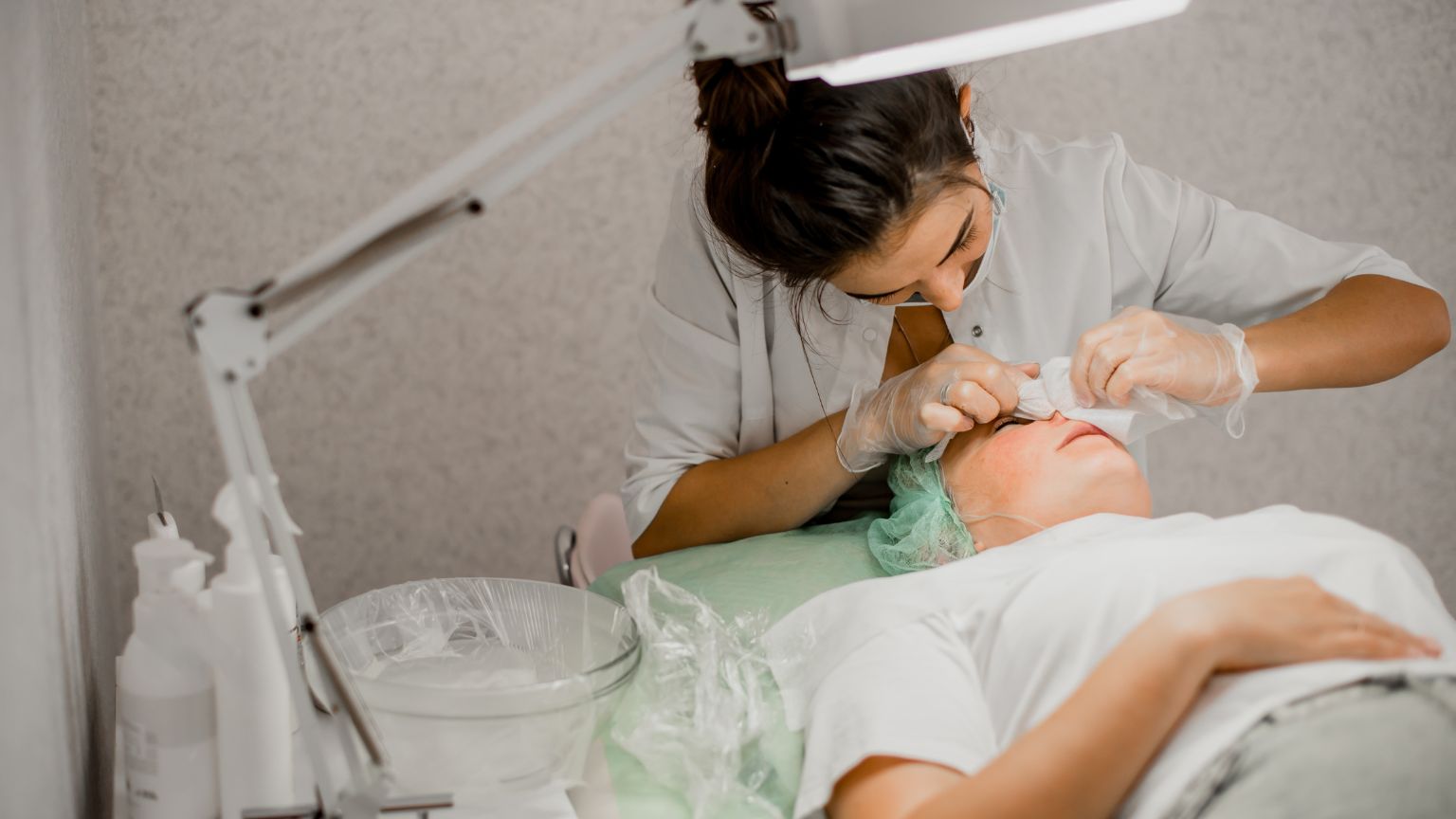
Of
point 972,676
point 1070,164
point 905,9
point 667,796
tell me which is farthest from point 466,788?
point 1070,164

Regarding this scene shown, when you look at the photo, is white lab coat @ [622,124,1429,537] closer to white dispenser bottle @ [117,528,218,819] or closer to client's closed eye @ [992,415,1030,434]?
client's closed eye @ [992,415,1030,434]

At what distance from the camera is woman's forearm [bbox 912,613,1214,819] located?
2.89 ft

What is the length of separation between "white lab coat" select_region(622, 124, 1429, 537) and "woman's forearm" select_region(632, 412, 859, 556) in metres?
0.04

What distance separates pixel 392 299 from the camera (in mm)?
2338

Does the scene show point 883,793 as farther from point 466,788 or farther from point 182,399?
point 182,399

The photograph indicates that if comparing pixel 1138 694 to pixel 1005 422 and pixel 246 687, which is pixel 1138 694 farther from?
pixel 246 687

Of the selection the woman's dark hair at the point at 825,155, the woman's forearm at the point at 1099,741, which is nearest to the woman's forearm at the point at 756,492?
the woman's dark hair at the point at 825,155

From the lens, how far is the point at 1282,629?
3.03ft

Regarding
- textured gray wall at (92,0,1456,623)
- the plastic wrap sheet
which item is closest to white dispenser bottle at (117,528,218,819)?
the plastic wrap sheet

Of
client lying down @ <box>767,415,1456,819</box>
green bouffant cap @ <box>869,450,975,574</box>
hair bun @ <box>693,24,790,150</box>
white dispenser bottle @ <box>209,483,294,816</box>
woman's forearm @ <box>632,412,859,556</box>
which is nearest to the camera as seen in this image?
client lying down @ <box>767,415,1456,819</box>

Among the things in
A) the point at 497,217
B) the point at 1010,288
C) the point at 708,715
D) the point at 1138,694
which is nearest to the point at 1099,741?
the point at 1138,694

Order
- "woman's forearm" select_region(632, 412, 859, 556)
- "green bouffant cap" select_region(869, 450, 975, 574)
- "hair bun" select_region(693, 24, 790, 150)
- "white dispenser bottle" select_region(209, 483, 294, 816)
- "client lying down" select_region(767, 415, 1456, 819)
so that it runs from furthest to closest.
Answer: "woman's forearm" select_region(632, 412, 859, 556) < "green bouffant cap" select_region(869, 450, 975, 574) < "hair bun" select_region(693, 24, 790, 150) < "white dispenser bottle" select_region(209, 483, 294, 816) < "client lying down" select_region(767, 415, 1456, 819)

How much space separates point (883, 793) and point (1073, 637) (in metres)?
0.24

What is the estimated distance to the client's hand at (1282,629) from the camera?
92 cm
